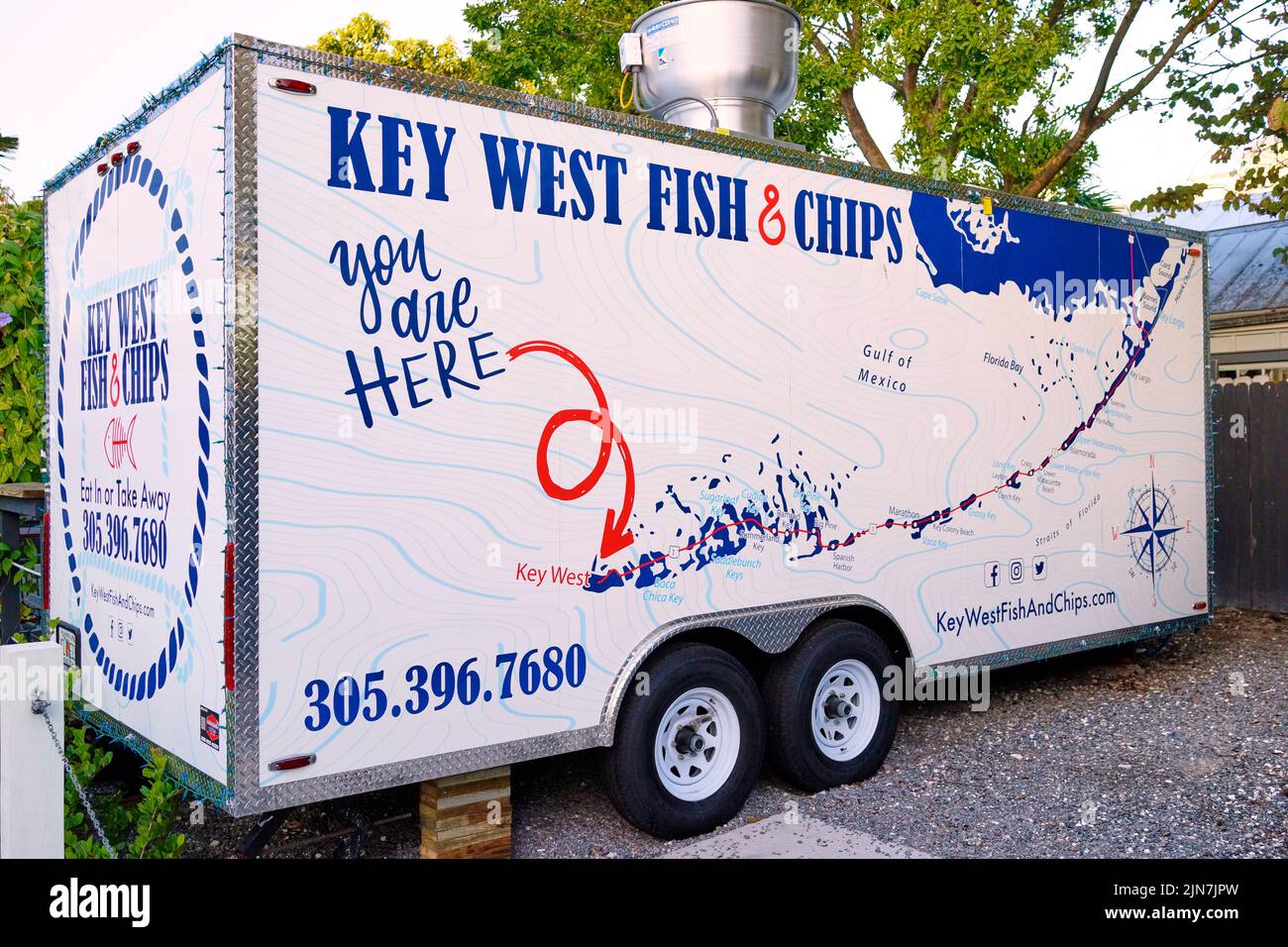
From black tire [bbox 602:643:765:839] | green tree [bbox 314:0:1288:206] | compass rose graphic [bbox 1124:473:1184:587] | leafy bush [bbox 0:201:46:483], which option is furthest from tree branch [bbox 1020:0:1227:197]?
leafy bush [bbox 0:201:46:483]

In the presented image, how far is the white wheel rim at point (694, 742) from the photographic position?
462cm

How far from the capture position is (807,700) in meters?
5.08

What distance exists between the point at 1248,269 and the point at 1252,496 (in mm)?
7735

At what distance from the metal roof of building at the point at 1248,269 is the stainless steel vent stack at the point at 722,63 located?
11648 millimetres

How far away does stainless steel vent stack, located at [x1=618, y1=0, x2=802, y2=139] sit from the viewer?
18.7 feet

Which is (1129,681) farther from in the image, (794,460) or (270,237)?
(270,237)

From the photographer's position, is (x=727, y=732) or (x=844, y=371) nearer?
(x=727, y=732)

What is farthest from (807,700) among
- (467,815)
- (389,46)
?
(389,46)

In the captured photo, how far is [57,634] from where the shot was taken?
515 cm

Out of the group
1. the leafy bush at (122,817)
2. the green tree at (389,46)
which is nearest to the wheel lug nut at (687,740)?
the leafy bush at (122,817)

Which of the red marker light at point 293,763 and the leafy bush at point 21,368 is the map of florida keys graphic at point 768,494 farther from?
the leafy bush at point 21,368

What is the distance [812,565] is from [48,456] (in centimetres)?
384

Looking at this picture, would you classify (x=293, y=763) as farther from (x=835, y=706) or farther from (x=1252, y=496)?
(x=1252, y=496)
